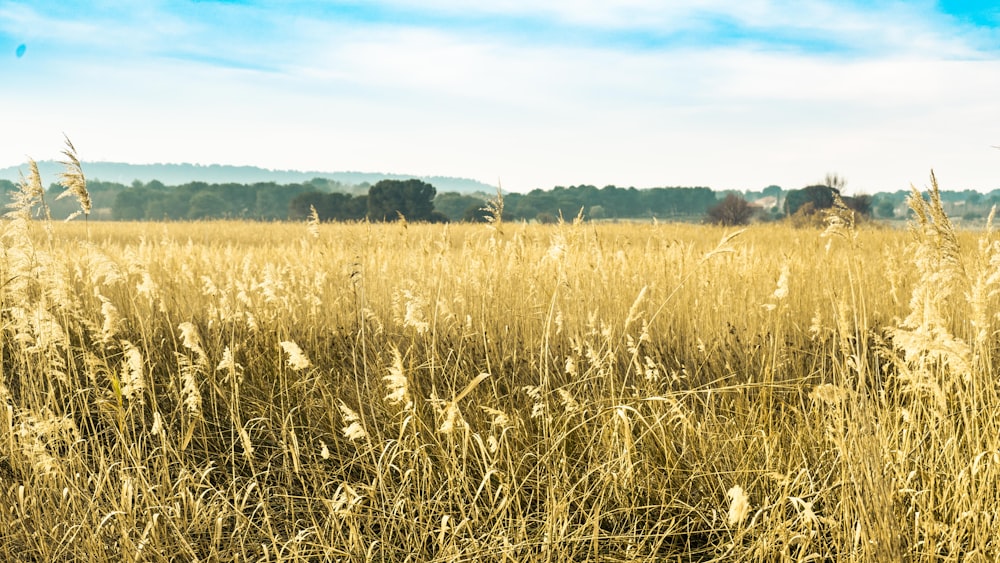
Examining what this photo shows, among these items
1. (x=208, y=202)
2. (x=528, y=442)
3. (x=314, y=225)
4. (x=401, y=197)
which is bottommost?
(x=528, y=442)

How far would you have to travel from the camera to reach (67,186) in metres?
2.85

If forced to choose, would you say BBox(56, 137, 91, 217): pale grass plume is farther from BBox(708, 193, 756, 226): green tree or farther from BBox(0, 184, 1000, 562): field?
BBox(708, 193, 756, 226): green tree

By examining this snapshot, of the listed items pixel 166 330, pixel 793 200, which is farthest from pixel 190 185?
pixel 166 330

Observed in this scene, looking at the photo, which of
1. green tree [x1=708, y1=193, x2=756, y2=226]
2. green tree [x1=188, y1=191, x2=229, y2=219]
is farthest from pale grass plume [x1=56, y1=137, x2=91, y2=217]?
green tree [x1=188, y1=191, x2=229, y2=219]

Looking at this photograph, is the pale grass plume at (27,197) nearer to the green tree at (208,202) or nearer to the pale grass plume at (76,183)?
the pale grass plume at (76,183)

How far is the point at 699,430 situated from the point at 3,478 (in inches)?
102

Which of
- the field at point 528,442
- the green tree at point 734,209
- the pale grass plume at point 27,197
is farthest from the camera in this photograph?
the green tree at point 734,209

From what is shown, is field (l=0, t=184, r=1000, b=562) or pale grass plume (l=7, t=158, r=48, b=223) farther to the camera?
pale grass plume (l=7, t=158, r=48, b=223)

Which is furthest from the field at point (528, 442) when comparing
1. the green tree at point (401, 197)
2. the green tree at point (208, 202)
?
the green tree at point (208, 202)

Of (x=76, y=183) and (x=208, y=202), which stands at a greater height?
(x=208, y=202)

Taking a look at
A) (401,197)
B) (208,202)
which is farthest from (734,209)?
(208,202)

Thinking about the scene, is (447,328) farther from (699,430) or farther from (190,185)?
(190,185)

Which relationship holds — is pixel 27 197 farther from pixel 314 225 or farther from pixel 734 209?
pixel 734 209

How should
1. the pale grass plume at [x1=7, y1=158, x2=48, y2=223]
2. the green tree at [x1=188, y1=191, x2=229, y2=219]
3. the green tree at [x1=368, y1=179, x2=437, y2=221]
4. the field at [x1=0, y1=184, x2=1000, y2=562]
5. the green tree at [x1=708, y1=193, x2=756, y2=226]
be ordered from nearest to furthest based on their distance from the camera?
the field at [x1=0, y1=184, x2=1000, y2=562] < the pale grass plume at [x1=7, y1=158, x2=48, y2=223] < the green tree at [x1=708, y1=193, x2=756, y2=226] < the green tree at [x1=368, y1=179, x2=437, y2=221] < the green tree at [x1=188, y1=191, x2=229, y2=219]
